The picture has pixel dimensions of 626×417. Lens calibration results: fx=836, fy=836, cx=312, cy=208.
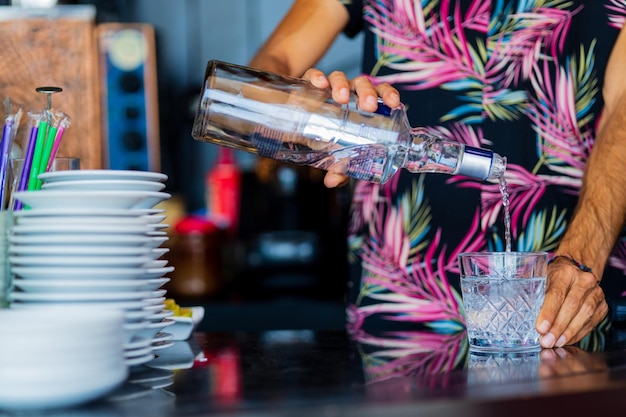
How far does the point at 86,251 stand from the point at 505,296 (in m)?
0.48

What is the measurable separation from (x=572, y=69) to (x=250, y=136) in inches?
28.1

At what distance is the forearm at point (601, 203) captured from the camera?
1.20 m

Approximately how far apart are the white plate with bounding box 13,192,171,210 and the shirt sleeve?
963 millimetres

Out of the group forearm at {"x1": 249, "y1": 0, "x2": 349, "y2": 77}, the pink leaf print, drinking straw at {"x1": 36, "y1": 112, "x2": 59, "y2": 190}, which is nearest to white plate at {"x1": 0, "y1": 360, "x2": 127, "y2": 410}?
drinking straw at {"x1": 36, "y1": 112, "x2": 59, "y2": 190}

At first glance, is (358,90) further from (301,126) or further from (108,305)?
(108,305)

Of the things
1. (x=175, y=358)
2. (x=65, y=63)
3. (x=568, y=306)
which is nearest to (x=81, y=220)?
(x=175, y=358)

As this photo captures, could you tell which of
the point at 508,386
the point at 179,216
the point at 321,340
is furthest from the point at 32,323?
the point at 179,216

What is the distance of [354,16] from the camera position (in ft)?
5.45

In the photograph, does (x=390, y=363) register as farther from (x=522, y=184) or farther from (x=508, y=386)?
(x=522, y=184)

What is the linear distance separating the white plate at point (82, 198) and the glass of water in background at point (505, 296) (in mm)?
399

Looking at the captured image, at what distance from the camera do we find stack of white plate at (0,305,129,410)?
0.61 meters

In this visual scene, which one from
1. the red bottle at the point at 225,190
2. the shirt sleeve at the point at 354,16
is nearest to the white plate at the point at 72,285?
the shirt sleeve at the point at 354,16

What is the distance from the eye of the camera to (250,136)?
3.32 feet

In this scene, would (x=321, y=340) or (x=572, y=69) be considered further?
(x=572, y=69)
